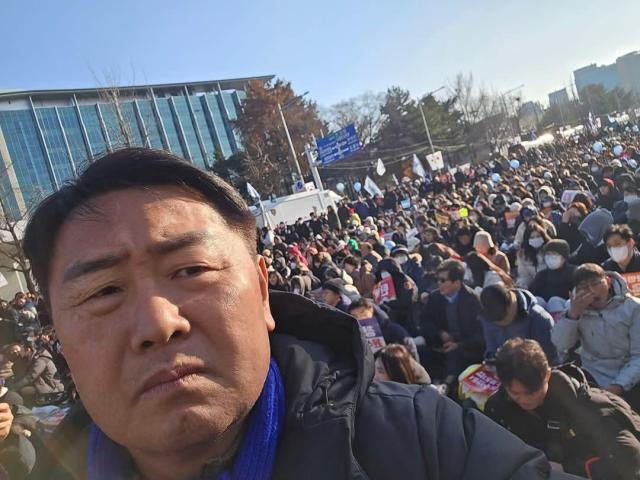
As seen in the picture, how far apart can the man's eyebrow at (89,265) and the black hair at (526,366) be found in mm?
2525

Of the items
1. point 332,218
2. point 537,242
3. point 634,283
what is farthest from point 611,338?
point 332,218

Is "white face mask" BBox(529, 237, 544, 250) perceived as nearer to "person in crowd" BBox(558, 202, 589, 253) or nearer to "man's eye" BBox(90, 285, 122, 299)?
"person in crowd" BBox(558, 202, 589, 253)

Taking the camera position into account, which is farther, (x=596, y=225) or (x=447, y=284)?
(x=596, y=225)

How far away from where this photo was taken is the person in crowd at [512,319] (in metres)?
4.28

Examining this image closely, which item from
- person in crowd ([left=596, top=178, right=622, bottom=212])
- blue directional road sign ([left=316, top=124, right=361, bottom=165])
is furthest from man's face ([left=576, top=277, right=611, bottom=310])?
blue directional road sign ([left=316, top=124, right=361, bottom=165])

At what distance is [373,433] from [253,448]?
0.26 m

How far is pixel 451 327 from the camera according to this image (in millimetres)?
5352

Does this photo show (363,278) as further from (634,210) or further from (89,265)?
(89,265)

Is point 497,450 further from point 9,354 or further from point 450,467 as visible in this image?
point 9,354

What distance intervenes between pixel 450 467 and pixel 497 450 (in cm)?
11

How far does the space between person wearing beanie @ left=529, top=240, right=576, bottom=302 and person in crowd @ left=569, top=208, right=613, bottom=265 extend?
0.95m

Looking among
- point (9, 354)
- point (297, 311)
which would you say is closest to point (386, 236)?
point (9, 354)

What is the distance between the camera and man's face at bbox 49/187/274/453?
931 millimetres

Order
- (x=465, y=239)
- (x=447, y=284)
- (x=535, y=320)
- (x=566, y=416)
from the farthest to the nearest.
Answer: (x=465, y=239) < (x=447, y=284) < (x=535, y=320) < (x=566, y=416)
